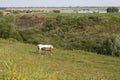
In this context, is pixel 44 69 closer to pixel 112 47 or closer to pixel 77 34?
pixel 112 47

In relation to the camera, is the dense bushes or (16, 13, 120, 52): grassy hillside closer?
the dense bushes

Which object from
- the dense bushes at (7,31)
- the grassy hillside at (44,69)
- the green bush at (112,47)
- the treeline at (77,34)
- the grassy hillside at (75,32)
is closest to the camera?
the grassy hillside at (44,69)

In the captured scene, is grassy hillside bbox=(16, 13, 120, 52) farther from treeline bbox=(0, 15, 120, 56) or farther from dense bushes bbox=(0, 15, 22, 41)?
dense bushes bbox=(0, 15, 22, 41)

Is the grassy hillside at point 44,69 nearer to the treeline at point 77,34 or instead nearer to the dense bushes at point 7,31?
the treeline at point 77,34

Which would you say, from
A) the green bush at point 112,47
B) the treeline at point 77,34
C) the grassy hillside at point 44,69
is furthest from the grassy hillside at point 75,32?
the grassy hillside at point 44,69

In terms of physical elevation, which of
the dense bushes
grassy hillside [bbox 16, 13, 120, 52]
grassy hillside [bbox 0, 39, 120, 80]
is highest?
grassy hillside [bbox 0, 39, 120, 80]

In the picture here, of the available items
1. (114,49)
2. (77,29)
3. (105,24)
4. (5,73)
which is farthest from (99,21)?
(5,73)

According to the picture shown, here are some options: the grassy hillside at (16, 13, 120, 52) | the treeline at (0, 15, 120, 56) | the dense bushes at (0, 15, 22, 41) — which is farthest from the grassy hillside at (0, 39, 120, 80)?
the dense bushes at (0, 15, 22, 41)

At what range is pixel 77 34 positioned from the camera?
53531 mm

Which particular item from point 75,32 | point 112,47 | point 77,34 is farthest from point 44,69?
point 75,32

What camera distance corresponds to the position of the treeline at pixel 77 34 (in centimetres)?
3634

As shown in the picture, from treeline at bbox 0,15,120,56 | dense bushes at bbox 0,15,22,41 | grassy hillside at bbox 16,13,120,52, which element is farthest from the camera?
grassy hillside at bbox 16,13,120,52

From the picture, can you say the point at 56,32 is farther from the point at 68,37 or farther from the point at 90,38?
the point at 90,38

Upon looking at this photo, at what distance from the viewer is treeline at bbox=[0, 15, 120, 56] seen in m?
36.3
